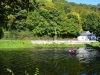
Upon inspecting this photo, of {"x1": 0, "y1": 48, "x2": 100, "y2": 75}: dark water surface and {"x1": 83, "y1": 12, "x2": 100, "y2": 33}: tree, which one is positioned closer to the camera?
{"x1": 0, "y1": 48, "x2": 100, "y2": 75}: dark water surface

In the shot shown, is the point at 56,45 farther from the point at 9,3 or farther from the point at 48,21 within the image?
the point at 9,3

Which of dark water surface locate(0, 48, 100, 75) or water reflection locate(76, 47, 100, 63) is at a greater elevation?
dark water surface locate(0, 48, 100, 75)

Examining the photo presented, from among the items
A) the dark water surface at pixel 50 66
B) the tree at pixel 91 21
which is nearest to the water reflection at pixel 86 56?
the dark water surface at pixel 50 66

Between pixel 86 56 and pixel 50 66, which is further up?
pixel 50 66

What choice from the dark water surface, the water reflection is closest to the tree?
the water reflection

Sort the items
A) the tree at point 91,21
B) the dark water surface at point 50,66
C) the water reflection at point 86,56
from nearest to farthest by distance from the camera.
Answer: the dark water surface at point 50,66, the water reflection at point 86,56, the tree at point 91,21

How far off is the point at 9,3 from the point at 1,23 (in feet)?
2.94

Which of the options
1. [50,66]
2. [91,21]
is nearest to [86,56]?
[50,66]

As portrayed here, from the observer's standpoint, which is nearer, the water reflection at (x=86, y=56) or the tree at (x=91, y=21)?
the water reflection at (x=86, y=56)

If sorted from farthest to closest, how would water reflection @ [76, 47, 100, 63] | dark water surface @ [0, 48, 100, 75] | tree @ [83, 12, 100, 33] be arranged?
tree @ [83, 12, 100, 33]
water reflection @ [76, 47, 100, 63]
dark water surface @ [0, 48, 100, 75]

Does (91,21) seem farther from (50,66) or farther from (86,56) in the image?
(50,66)

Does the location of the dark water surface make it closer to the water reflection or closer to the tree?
the water reflection

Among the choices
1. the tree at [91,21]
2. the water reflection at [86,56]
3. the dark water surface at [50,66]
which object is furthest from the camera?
the tree at [91,21]

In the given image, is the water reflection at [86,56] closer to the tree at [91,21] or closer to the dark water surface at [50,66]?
the dark water surface at [50,66]
